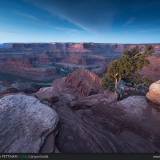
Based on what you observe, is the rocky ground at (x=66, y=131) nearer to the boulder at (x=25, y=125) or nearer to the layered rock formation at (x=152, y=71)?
the boulder at (x=25, y=125)

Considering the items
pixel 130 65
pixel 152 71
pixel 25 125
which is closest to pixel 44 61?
pixel 152 71

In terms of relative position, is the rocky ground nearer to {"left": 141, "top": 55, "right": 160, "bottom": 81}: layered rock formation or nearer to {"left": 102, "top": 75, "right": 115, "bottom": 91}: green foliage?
{"left": 102, "top": 75, "right": 115, "bottom": 91}: green foliage

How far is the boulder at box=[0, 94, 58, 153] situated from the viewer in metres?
2.91

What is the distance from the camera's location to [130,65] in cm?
688

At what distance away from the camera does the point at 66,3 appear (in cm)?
297

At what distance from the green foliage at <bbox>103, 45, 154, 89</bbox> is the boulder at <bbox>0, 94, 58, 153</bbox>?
3723mm

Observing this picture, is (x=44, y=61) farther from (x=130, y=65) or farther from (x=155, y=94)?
(x=155, y=94)

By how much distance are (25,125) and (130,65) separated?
442 cm

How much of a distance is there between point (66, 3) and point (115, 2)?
611 mm

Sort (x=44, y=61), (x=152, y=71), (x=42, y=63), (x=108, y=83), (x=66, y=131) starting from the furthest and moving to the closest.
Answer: (x=44, y=61), (x=42, y=63), (x=152, y=71), (x=108, y=83), (x=66, y=131)

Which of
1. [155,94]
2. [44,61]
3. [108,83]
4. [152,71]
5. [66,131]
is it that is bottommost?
[44,61]

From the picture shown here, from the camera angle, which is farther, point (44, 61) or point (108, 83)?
point (44, 61)

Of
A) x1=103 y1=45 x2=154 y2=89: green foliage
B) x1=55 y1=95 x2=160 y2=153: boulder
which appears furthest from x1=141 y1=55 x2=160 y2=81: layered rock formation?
x1=55 y1=95 x2=160 y2=153: boulder

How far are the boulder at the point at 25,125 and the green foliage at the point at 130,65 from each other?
12.2 ft
